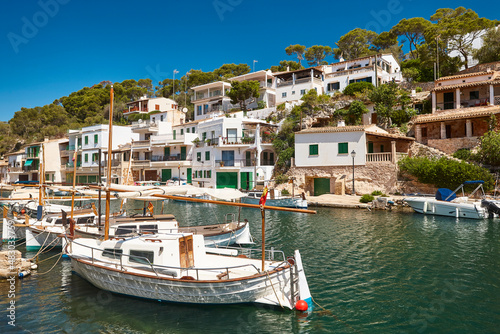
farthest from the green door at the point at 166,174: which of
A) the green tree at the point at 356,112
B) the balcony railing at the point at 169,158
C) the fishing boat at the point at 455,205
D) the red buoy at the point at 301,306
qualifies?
the red buoy at the point at 301,306

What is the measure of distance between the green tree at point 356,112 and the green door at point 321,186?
9.96m

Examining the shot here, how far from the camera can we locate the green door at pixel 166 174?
51216mm

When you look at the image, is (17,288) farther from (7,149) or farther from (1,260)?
(7,149)

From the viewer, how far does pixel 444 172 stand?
29.5 meters

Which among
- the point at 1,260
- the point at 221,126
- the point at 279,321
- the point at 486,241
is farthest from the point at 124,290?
the point at 221,126

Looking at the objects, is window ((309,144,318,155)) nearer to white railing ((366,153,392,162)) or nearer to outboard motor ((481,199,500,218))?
white railing ((366,153,392,162))

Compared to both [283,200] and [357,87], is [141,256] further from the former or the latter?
[357,87]

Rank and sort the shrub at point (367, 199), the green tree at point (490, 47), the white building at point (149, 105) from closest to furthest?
the shrub at point (367, 199)
the green tree at point (490, 47)
the white building at point (149, 105)

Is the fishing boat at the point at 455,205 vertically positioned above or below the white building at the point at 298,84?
below

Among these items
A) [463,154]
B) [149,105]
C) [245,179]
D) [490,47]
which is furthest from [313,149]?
[149,105]

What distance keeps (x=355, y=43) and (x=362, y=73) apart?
21062 millimetres

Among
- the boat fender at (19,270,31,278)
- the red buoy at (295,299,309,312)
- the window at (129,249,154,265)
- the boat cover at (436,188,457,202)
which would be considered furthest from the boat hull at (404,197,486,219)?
the boat fender at (19,270,31,278)

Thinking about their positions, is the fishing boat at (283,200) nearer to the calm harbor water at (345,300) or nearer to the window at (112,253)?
the calm harbor water at (345,300)

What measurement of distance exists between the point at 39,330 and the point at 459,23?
55.1 meters
